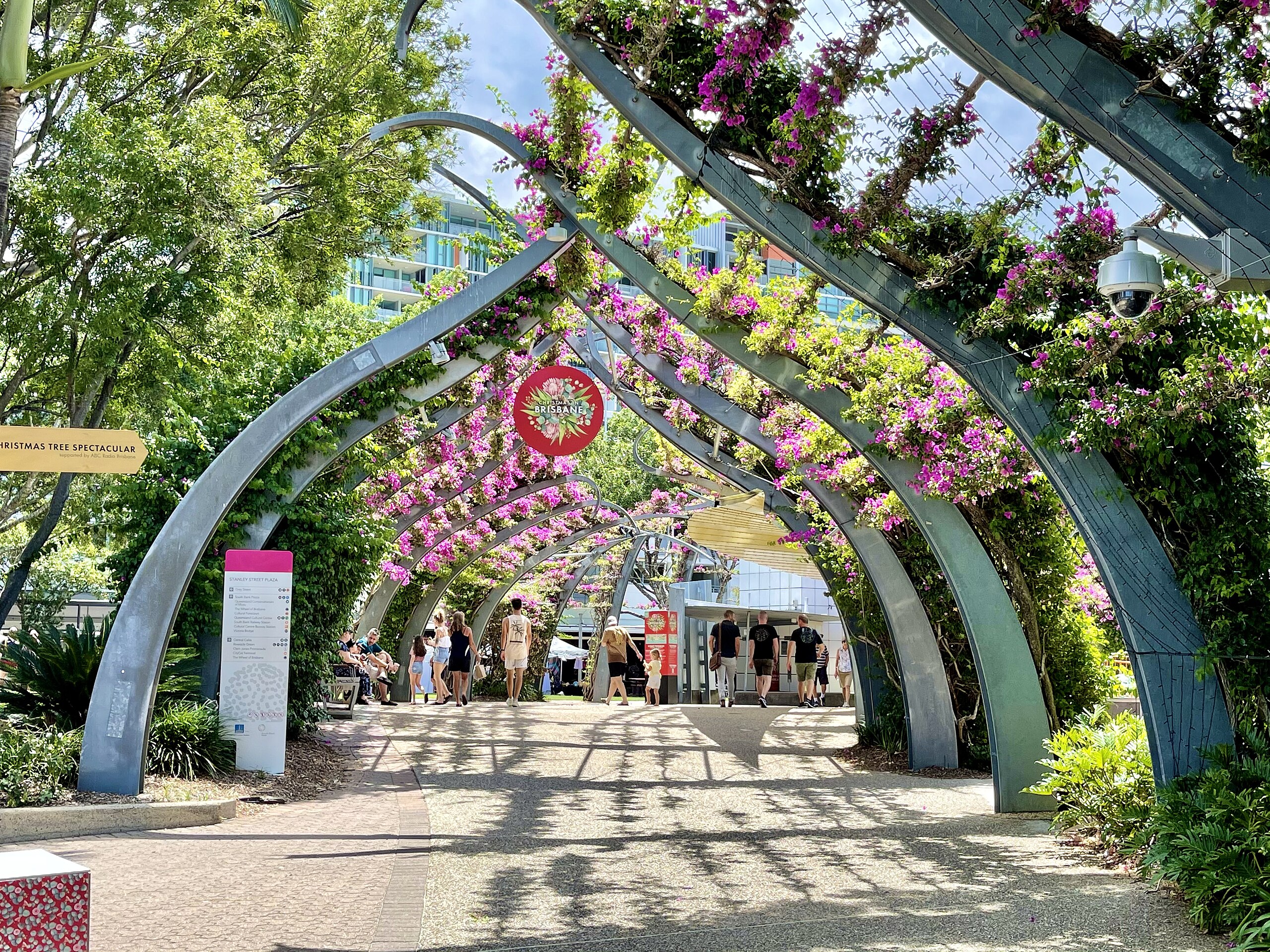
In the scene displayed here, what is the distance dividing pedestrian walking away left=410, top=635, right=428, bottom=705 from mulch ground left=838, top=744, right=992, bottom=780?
10852mm

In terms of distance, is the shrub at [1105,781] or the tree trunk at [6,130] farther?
the tree trunk at [6,130]

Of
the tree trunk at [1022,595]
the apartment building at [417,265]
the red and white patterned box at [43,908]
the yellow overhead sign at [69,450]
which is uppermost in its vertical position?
the apartment building at [417,265]

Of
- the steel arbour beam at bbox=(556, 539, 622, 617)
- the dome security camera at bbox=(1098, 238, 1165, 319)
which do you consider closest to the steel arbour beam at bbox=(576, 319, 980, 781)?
the dome security camera at bbox=(1098, 238, 1165, 319)

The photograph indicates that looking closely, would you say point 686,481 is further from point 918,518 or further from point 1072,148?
point 1072,148

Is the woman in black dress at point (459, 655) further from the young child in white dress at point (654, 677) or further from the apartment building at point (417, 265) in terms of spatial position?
the apartment building at point (417, 265)

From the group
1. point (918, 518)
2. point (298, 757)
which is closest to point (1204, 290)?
point (918, 518)

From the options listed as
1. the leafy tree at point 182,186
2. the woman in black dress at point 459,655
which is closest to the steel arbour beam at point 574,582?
the woman in black dress at point 459,655

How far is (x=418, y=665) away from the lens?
23.3 meters

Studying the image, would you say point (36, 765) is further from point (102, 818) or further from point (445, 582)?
point (445, 582)

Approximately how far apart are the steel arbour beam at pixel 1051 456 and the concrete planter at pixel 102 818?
17.2 ft

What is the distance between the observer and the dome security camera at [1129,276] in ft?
17.4

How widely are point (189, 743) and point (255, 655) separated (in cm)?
93

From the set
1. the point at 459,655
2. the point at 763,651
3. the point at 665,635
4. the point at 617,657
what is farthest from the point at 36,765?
the point at 665,635

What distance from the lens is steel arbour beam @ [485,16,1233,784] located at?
21.2 ft
